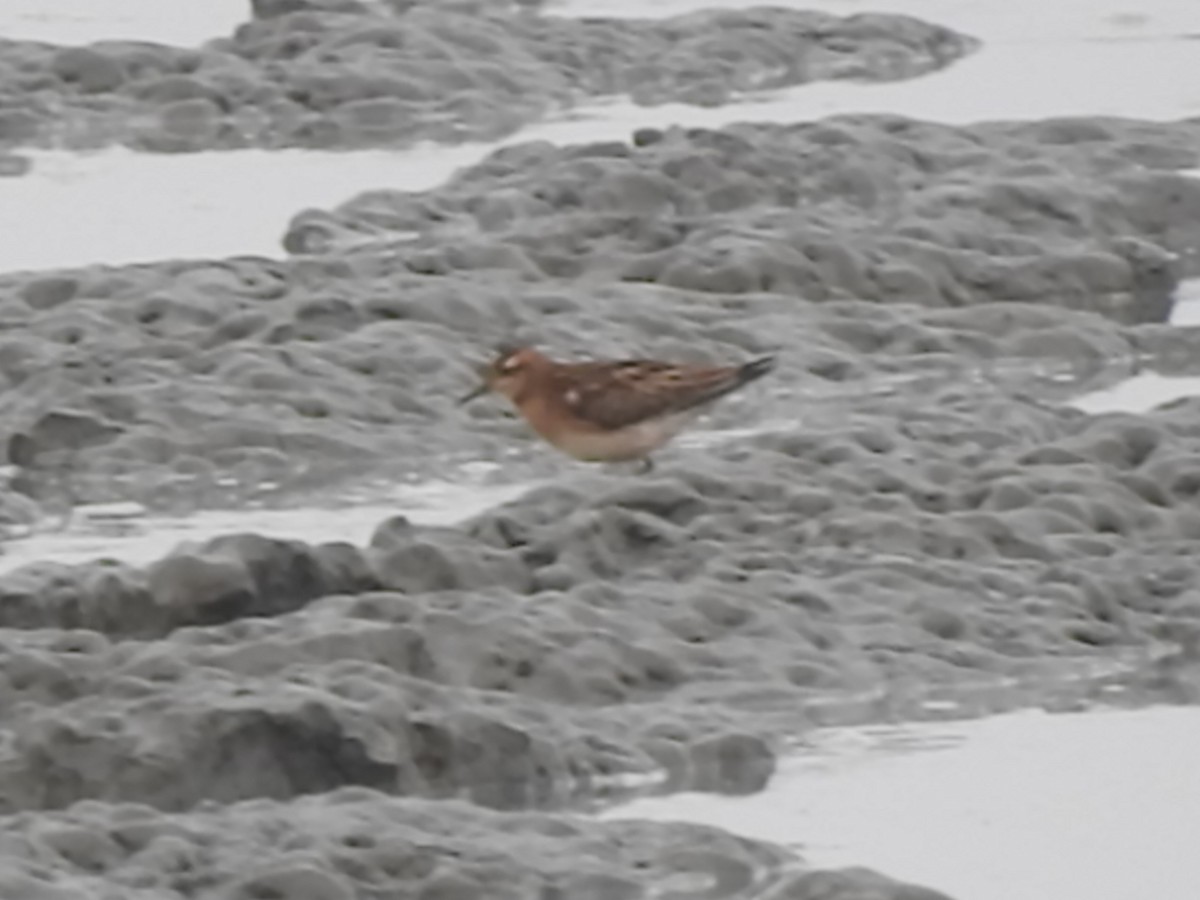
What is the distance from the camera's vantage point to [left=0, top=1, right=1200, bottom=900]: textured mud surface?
6285 mm

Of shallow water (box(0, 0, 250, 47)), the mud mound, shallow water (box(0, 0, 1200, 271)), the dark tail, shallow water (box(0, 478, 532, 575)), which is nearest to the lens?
shallow water (box(0, 478, 532, 575))

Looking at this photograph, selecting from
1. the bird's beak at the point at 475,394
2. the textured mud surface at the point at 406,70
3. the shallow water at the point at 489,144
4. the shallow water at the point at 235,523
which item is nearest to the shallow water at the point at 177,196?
the shallow water at the point at 489,144

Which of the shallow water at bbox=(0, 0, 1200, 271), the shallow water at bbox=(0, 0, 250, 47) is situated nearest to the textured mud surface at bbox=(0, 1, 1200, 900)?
the shallow water at bbox=(0, 0, 1200, 271)

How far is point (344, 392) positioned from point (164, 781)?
2694 mm

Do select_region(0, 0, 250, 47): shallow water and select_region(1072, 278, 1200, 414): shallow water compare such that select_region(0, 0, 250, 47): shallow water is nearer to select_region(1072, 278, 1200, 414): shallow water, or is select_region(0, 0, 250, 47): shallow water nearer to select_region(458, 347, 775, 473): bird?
select_region(1072, 278, 1200, 414): shallow water

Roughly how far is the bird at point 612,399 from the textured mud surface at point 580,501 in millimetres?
97

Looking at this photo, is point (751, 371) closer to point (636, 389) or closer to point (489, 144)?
point (636, 389)

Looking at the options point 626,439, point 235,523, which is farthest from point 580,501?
point 235,523

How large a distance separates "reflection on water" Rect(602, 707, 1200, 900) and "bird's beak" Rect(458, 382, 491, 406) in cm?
200

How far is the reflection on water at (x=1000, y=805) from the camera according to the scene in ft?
20.1

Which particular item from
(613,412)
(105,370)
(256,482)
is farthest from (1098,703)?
(105,370)

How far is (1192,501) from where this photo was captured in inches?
311

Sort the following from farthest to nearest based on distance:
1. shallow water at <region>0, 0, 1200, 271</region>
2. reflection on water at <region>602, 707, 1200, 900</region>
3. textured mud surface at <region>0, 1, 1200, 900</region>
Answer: shallow water at <region>0, 0, 1200, 271</region>
textured mud surface at <region>0, 1, 1200, 900</region>
reflection on water at <region>602, 707, 1200, 900</region>

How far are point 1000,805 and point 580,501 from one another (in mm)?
1577
